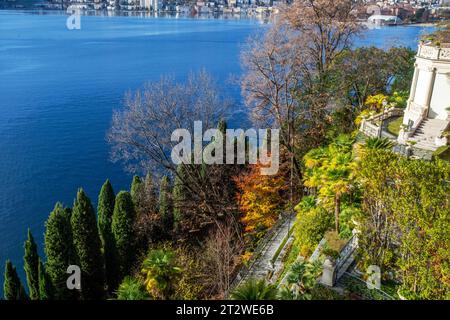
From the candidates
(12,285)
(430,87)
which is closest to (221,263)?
(12,285)

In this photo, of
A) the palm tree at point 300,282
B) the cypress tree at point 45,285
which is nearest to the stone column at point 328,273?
the palm tree at point 300,282

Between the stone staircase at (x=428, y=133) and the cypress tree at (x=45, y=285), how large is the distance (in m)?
20.6

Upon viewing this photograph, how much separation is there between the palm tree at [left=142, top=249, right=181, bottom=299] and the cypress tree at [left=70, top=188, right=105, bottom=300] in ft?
30.3

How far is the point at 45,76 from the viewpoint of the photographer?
67875 mm

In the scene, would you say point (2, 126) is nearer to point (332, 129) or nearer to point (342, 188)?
point (332, 129)

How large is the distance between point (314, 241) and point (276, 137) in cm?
982

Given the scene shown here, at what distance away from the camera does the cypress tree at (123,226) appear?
24562 millimetres

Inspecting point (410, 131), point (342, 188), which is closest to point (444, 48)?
point (410, 131)

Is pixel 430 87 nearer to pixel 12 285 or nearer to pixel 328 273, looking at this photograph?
pixel 328 273

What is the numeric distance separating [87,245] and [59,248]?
172cm

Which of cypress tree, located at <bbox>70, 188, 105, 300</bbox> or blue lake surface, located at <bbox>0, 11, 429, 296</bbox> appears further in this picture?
blue lake surface, located at <bbox>0, 11, 429, 296</bbox>

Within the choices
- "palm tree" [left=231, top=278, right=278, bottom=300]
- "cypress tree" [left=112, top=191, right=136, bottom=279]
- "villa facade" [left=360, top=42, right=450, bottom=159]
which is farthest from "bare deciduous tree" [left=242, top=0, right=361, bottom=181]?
"palm tree" [left=231, top=278, right=278, bottom=300]

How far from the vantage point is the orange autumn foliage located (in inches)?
938

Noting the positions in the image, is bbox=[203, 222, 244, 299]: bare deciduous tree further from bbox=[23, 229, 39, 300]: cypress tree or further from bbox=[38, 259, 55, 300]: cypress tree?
bbox=[23, 229, 39, 300]: cypress tree
